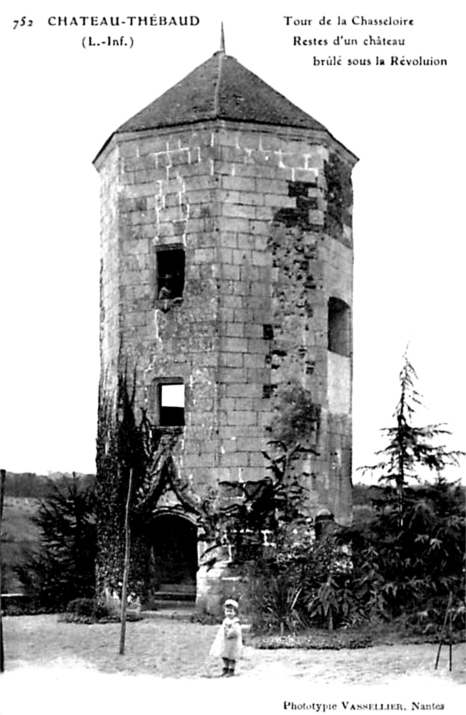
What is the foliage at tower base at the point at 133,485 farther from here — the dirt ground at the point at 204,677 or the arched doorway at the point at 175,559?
the dirt ground at the point at 204,677

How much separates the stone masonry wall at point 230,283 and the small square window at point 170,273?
159 mm

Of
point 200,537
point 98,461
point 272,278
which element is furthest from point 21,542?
point 272,278

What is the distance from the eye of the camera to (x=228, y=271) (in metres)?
16.7

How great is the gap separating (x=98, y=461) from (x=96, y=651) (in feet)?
15.5

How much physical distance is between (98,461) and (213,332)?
322cm

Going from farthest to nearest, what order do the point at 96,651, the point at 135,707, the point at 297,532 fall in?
the point at 297,532
the point at 96,651
the point at 135,707

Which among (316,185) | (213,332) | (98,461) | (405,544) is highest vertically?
(316,185)

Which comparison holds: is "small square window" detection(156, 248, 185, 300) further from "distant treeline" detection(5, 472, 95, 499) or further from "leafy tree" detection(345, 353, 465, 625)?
"distant treeline" detection(5, 472, 95, 499)

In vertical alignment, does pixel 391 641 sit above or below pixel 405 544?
below

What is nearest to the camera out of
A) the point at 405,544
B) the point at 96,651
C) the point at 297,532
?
the point at 96,651

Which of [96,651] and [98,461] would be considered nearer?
[96,651]

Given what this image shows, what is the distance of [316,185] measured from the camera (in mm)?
17297

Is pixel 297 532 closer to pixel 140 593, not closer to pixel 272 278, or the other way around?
pixel 140 593

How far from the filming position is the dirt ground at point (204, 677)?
37.2ft
